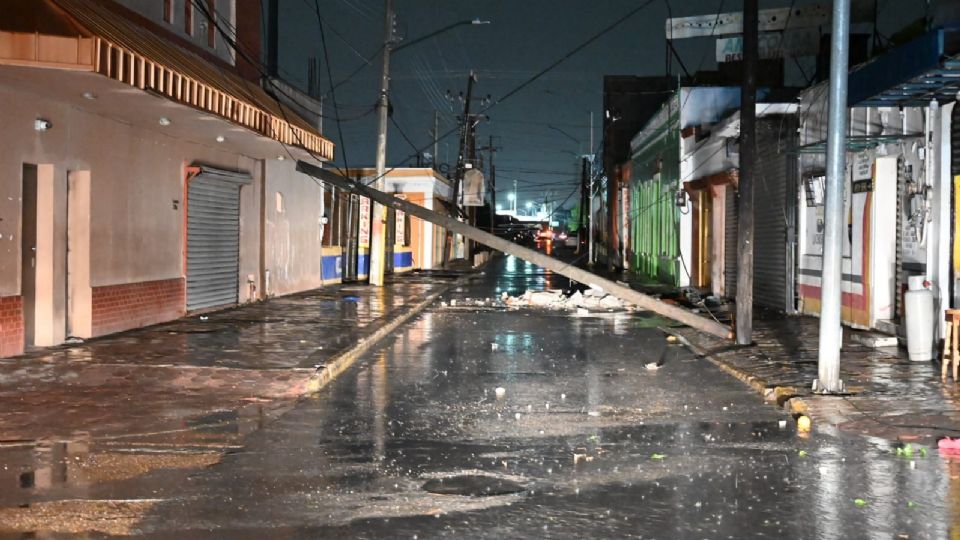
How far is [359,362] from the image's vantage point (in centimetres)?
1541

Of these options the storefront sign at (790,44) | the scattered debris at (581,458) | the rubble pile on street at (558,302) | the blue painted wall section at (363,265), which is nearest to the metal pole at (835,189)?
the scattered debris at (581,458)

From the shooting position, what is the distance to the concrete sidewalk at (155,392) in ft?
27.4

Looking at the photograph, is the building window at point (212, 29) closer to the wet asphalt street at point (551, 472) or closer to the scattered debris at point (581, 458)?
the wet asphalt street at point (551, 472)

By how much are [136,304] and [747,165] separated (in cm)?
1072

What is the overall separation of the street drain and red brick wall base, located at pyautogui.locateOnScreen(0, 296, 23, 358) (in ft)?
28.1

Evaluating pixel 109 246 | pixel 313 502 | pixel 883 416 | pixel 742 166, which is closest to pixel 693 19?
pixel 742 166

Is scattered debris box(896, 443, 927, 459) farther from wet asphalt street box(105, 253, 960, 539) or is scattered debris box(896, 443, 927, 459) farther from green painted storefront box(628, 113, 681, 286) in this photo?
green painted storefront box(628, 113, 681, 286)

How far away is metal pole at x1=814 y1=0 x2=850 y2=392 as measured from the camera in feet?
37.9

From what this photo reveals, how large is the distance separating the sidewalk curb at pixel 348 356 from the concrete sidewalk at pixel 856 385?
17.6 ft

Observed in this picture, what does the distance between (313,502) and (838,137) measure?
7.53 meters

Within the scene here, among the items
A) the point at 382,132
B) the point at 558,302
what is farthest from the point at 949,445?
the point at 382,132

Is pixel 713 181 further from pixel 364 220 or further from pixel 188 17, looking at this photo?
pixel 188 17

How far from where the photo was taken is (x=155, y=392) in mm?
11695

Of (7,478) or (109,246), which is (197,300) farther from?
(7,478)
